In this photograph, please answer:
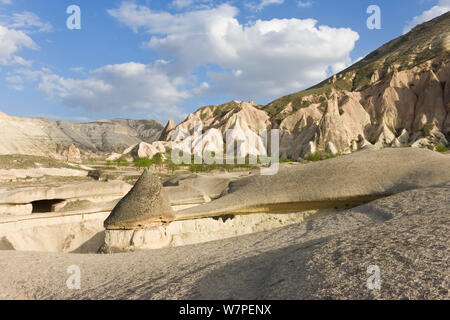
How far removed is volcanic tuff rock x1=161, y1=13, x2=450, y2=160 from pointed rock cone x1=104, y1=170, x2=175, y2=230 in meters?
48.4

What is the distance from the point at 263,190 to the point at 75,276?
8192mm

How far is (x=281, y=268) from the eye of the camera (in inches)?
161

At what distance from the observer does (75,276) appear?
5.79 metres

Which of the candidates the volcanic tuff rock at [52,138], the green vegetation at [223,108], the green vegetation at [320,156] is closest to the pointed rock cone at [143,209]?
the green vegetation at [320,156]

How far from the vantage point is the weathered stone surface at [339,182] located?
1025 centimetres

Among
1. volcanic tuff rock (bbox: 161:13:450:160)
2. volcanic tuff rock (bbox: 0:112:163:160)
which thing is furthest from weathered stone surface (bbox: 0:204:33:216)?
volcanic tuff rock (bbox: 0:112:163:160)

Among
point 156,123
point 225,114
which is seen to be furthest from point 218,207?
point 156,123

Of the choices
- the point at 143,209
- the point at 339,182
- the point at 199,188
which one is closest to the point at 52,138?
the point at 199,188

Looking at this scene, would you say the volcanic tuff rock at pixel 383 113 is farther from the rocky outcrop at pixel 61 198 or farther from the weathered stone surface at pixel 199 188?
the rocky outcrop at pixel 61 198

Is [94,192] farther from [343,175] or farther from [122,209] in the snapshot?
[343,175]

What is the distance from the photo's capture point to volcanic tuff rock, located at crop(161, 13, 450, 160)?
55.1 meters

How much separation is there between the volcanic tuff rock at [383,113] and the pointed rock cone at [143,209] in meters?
48.4
